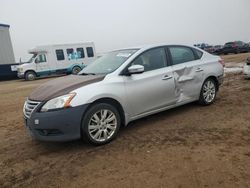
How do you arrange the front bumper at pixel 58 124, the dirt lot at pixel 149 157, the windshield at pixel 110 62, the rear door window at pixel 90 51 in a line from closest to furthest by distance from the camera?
the dirt lot at pixel 149 157, the front bumper at pixel 58 124, the windshield at pixel 110 62, the rear door window at pixel 90 51

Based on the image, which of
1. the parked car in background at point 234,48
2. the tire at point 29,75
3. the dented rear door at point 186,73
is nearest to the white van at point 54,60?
the tire at point 29,75

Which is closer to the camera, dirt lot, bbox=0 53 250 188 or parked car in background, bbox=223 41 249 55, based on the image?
dirt lot, bbox=0 53 250 188

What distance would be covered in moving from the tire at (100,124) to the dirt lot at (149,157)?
14cm

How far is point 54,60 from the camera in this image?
801 inches

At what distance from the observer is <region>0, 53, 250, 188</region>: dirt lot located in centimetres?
323

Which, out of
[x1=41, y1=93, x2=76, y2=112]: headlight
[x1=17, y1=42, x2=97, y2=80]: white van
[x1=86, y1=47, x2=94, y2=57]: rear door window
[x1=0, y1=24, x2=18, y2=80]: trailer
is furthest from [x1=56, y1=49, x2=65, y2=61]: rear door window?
[x1=41, y1=93, x2=76, y2=112]: headlight

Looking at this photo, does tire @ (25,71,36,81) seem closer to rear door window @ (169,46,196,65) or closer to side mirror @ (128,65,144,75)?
rear door window @ (169,46,196,65)

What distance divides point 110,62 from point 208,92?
2488 mm

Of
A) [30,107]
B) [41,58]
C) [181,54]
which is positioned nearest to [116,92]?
[30,107]

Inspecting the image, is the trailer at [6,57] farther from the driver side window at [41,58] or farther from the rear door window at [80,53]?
the rear door window at [80,53]

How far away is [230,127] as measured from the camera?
188 inches

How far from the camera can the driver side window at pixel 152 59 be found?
5.08m

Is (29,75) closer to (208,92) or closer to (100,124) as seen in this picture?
(208,92)

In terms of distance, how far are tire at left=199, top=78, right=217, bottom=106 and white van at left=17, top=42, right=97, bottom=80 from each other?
15.1 meters
